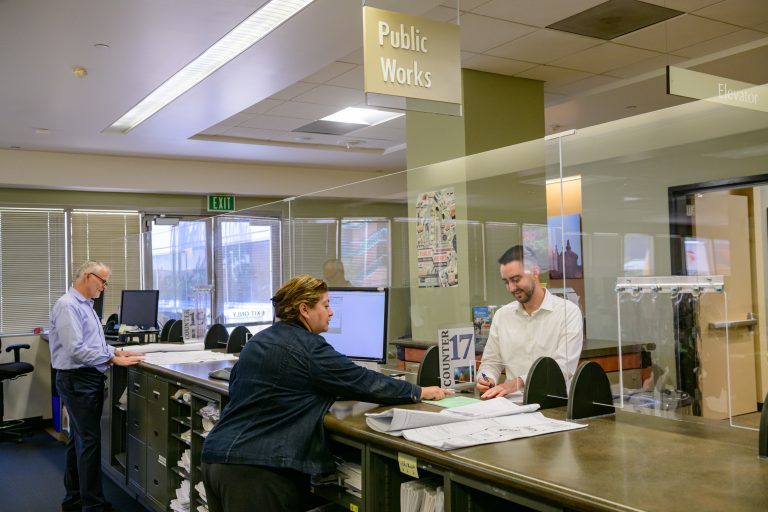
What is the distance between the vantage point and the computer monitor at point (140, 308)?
20.9 feet

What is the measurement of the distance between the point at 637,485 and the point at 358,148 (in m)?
6.88

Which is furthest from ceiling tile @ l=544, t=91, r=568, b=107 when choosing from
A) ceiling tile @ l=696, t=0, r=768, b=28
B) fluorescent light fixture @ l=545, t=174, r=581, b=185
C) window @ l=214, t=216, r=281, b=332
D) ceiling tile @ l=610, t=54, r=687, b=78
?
fluorescent light fixture @ l=545, t=174, r=581, b=185

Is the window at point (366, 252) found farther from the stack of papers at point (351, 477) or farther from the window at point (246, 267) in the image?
the stack of papers at point (351, 477)

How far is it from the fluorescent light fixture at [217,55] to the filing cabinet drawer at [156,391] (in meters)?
2.03

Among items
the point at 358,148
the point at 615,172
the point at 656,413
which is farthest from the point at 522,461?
the point at 358,148

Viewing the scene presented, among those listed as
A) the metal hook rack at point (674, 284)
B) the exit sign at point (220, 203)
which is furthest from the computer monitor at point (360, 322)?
the exit sign at point (220, 203)

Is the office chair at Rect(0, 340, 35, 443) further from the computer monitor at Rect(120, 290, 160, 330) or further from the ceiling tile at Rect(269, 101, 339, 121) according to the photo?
the ceiling tile at Rect(269, 101, 339, 121)

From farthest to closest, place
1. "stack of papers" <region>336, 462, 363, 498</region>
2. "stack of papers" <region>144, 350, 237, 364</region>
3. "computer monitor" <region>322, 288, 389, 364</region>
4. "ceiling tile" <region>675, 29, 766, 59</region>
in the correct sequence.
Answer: "ceiling tile" <region>675, 29, 766, 59</region> < "stack of papers" <region>144, 350, 237, 364</region> < "computer monitor" <region>322, 288, 389, 364</region> < "stack of papers" <region>336, 462, 363, 498</region>

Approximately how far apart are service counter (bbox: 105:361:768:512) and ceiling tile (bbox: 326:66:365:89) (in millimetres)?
3277

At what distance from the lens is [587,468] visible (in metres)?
1.69

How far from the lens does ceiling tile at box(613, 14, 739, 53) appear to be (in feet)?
14.5

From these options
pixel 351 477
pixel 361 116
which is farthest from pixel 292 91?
pixel 351 477

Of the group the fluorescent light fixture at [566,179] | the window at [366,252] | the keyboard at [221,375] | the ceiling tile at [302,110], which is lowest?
the keyboard at [221,375]

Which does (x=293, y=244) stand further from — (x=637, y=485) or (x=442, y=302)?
(x=637, y=485)
